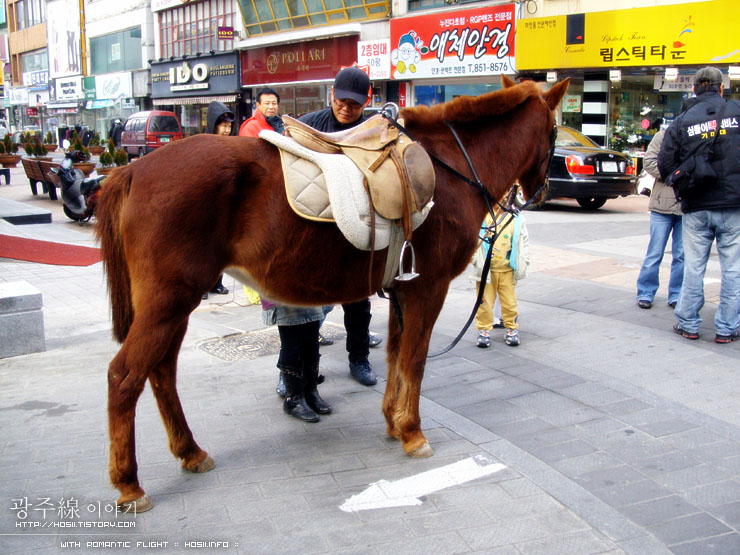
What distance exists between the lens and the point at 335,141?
3707 millimetres

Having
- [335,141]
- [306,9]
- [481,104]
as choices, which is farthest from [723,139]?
[306,9]

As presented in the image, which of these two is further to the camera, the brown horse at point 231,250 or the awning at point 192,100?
the awning at point 192,100

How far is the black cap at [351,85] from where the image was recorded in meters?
4.51

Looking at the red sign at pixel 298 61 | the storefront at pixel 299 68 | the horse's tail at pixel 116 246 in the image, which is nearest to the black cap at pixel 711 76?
the horse's tail at pixel 116 246

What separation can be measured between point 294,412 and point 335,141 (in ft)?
6.24

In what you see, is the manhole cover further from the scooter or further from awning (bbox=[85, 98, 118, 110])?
awning (bbox=[85, 98, 118, 110])

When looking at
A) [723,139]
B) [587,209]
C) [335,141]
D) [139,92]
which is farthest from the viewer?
[139,92]

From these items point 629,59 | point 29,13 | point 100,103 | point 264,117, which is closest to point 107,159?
point 264,117

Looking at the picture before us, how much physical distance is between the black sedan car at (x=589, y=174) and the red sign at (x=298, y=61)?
16.4m

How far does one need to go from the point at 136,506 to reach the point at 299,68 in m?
31.8

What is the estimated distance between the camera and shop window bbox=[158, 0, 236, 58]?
1508 inches

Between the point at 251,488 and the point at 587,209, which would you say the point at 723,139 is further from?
the point at 587,209

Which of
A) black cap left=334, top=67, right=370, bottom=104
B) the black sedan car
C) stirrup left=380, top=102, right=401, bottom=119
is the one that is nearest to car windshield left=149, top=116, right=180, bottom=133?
the black sedan car

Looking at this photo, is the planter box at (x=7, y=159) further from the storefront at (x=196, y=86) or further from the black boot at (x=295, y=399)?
the black boot at (x=295, y=399)
